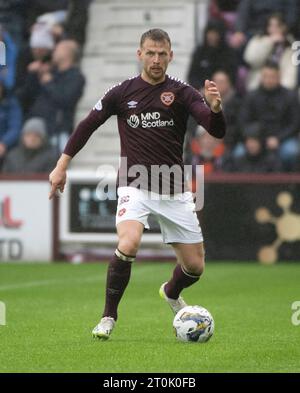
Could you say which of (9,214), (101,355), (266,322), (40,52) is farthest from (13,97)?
(101,355)

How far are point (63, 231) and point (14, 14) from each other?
15.5ft

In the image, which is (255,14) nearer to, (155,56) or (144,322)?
(144,322)

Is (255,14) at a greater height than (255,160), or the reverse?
(255,14)

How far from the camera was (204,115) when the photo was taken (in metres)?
9.04

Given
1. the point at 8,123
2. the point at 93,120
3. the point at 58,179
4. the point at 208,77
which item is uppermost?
the point at 208,77

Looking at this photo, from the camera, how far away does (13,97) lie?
19.7 m

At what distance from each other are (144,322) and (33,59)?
10594mm

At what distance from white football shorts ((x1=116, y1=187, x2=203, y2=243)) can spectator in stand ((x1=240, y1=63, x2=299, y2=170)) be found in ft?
27.0

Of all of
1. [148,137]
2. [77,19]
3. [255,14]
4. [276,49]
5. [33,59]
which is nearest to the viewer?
[148,137]

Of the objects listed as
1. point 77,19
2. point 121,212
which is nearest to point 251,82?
point 77,19

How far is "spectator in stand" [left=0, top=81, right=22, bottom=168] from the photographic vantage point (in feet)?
63.2

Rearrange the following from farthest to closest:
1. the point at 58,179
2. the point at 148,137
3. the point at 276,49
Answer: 1. the point at 276,49
2. the point at 148,137
3. the point at 58,179

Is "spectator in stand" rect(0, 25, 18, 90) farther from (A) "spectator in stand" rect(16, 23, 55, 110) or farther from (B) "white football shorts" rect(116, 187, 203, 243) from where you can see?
(B) "white football shorts" rect(116, 187, 203, 243)

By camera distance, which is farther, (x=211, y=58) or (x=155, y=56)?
(x=211, y=58)
